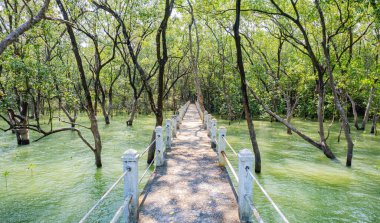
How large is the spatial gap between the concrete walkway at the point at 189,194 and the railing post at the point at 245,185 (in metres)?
0.28

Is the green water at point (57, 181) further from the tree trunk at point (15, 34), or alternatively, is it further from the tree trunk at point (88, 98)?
the tree trunk at point (15, 34)

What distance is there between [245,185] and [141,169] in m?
7.59

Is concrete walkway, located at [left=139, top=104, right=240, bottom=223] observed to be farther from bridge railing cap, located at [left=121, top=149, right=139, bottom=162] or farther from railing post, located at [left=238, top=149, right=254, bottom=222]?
bridge railing cap, located at [left=121, top=149, right=139, bottom=162]

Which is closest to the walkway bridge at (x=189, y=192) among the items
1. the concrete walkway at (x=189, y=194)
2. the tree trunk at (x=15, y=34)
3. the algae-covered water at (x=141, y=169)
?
the concrete walkway at (x=189, y=194)

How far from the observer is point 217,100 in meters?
41.0

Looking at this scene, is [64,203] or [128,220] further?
[64,203]

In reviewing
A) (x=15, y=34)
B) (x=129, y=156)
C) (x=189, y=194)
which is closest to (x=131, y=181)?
(x=129, y=156)

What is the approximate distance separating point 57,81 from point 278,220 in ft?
30.7

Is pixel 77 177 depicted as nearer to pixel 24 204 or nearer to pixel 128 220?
pixel 24 204

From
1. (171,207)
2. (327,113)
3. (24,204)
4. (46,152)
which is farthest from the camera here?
(327,113)

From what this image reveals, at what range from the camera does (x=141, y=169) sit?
12.4 meters

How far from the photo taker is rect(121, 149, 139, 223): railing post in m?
5.44

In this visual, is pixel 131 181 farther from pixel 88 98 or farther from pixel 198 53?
pixel 198 53

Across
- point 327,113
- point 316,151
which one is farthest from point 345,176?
point 327,113
